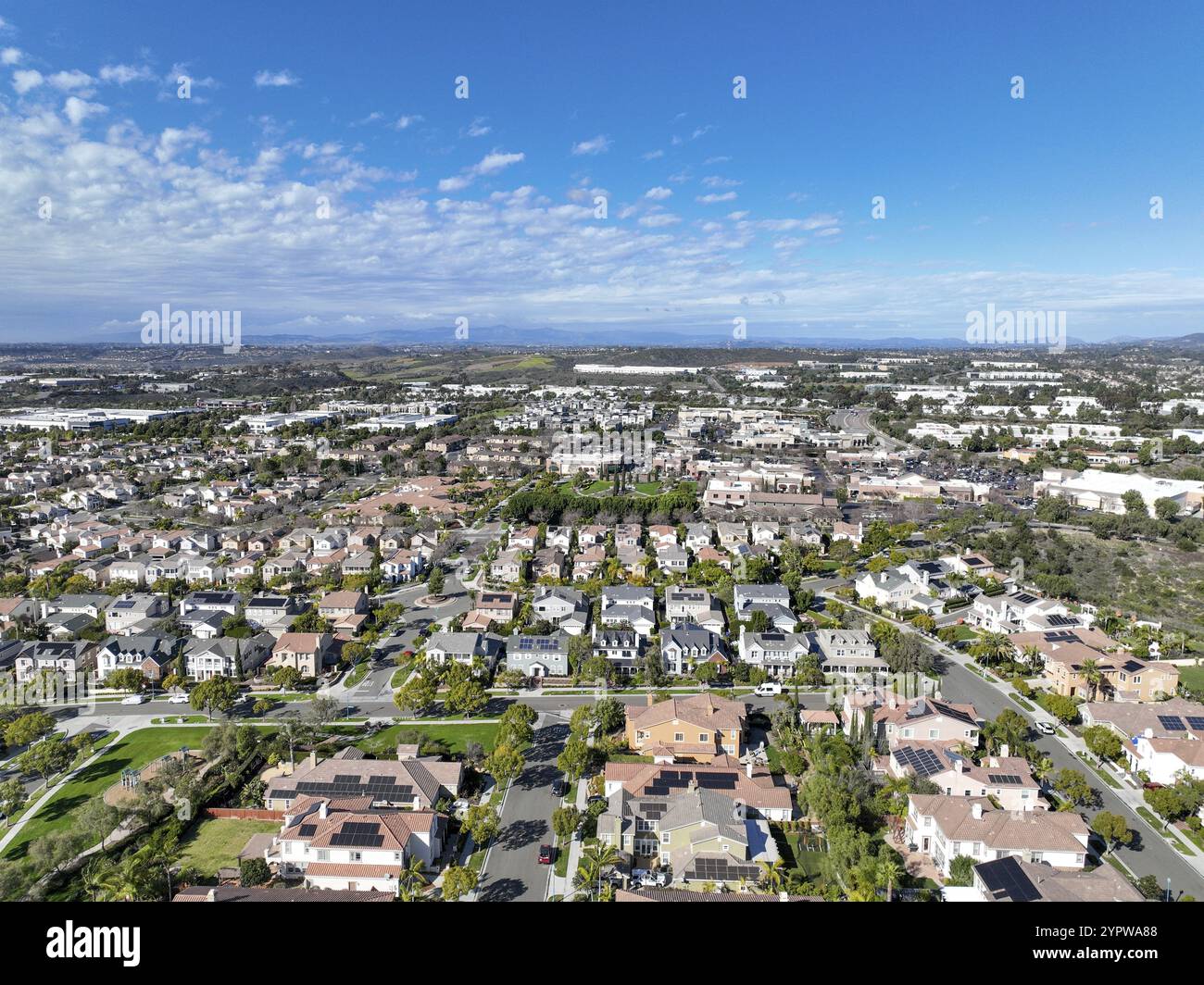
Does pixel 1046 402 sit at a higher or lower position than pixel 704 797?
higher

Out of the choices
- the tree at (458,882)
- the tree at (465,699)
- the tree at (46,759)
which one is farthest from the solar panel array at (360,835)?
the tree at (46,759)

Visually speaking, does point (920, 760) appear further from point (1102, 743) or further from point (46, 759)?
point (46, 759)

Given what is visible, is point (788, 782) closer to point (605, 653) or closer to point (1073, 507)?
point (605, 653)

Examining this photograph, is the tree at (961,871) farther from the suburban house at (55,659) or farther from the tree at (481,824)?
the suburban house at (55,659)

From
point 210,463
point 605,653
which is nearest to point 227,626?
point 605,653

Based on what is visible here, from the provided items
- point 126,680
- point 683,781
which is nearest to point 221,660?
point 126,680

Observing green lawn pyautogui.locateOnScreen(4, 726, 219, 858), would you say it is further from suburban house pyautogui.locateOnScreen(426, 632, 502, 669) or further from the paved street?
the paved street

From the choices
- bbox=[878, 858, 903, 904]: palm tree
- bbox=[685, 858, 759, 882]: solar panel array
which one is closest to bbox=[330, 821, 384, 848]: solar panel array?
bbox=[685, 858, 759, 882]: solar panel array
